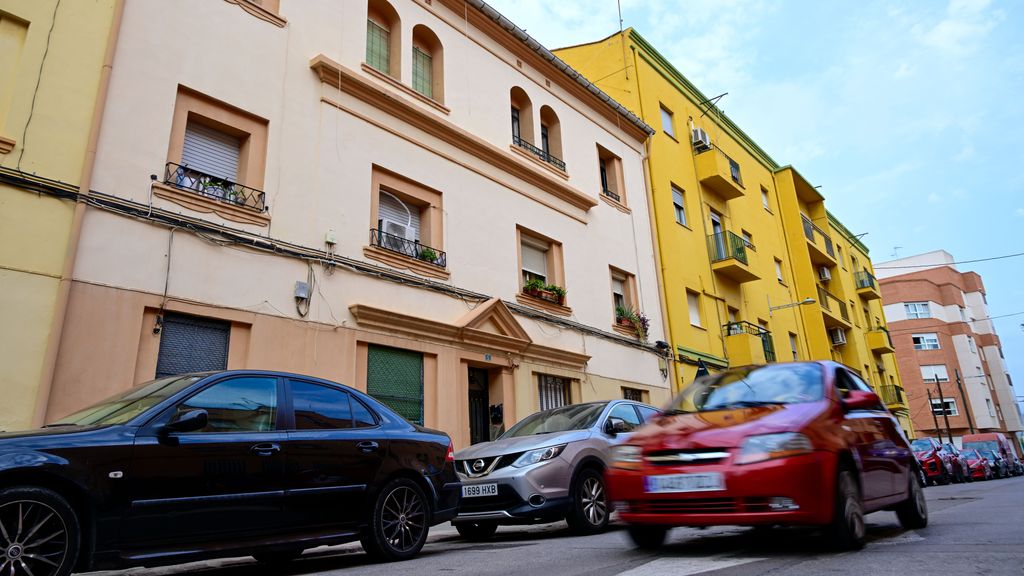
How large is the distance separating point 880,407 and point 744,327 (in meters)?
17.7

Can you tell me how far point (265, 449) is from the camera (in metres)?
5.05

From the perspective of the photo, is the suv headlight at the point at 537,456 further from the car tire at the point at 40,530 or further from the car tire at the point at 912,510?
the car tire at the point at 40,530

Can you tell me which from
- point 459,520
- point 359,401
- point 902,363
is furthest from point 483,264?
point 902,363

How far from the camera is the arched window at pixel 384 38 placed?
1333 centimetres

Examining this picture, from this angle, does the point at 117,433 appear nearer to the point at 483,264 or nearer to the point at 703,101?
the point at 483,264

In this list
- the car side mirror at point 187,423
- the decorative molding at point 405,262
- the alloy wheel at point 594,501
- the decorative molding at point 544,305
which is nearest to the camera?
the car side mirror at point 187,423

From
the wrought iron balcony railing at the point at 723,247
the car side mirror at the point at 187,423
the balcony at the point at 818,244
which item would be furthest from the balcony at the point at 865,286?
the car side mirror at the point at 187,423

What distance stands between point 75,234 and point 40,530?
524cm

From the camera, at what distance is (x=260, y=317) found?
31.7 feet

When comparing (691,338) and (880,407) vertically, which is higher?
(691,338)

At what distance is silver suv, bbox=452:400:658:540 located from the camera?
7238mm

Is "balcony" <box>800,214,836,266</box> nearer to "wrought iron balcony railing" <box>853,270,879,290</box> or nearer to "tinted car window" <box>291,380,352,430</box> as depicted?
"wrought iron balcony railing" <box>853,270,879,290</box>

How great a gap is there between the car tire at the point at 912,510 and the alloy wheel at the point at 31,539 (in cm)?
684

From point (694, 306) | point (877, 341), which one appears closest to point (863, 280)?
point (877, 341)
